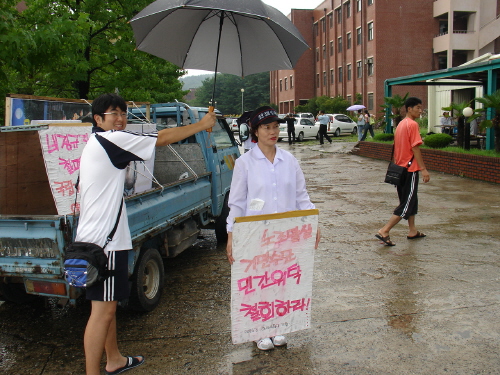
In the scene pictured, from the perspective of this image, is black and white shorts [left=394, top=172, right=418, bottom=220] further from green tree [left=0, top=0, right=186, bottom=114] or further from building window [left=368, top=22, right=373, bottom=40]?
building window [left=368, top=22, right=373, bottom=40]

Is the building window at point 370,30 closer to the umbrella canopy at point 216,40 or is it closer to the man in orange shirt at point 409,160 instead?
the man in orange shirt at point 409,160

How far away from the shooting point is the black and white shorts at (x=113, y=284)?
3.08 m

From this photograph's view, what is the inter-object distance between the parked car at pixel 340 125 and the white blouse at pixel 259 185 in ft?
96.3

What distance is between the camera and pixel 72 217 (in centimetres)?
357

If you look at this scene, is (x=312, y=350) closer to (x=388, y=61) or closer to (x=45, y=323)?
(x=45, y=323)

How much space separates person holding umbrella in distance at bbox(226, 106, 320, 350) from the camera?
11.3 feet

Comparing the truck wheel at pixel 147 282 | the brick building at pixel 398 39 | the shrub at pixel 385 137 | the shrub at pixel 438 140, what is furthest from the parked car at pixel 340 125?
the truck wheel at pixel 147 282

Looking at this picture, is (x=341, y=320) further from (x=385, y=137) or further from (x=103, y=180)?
(x=385, y=137)

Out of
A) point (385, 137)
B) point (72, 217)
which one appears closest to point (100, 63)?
point (385, 137)

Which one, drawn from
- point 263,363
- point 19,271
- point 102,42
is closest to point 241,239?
point 263,363

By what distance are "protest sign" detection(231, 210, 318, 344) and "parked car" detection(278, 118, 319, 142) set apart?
26609 millimetres

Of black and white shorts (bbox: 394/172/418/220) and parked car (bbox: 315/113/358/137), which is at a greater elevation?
parked car (bbox: 315/113/358/137)

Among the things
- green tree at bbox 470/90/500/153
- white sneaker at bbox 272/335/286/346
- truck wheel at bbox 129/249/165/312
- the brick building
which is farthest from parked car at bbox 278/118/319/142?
white sneaker at bbox 272/335/286/346

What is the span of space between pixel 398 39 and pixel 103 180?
42.3 meters
